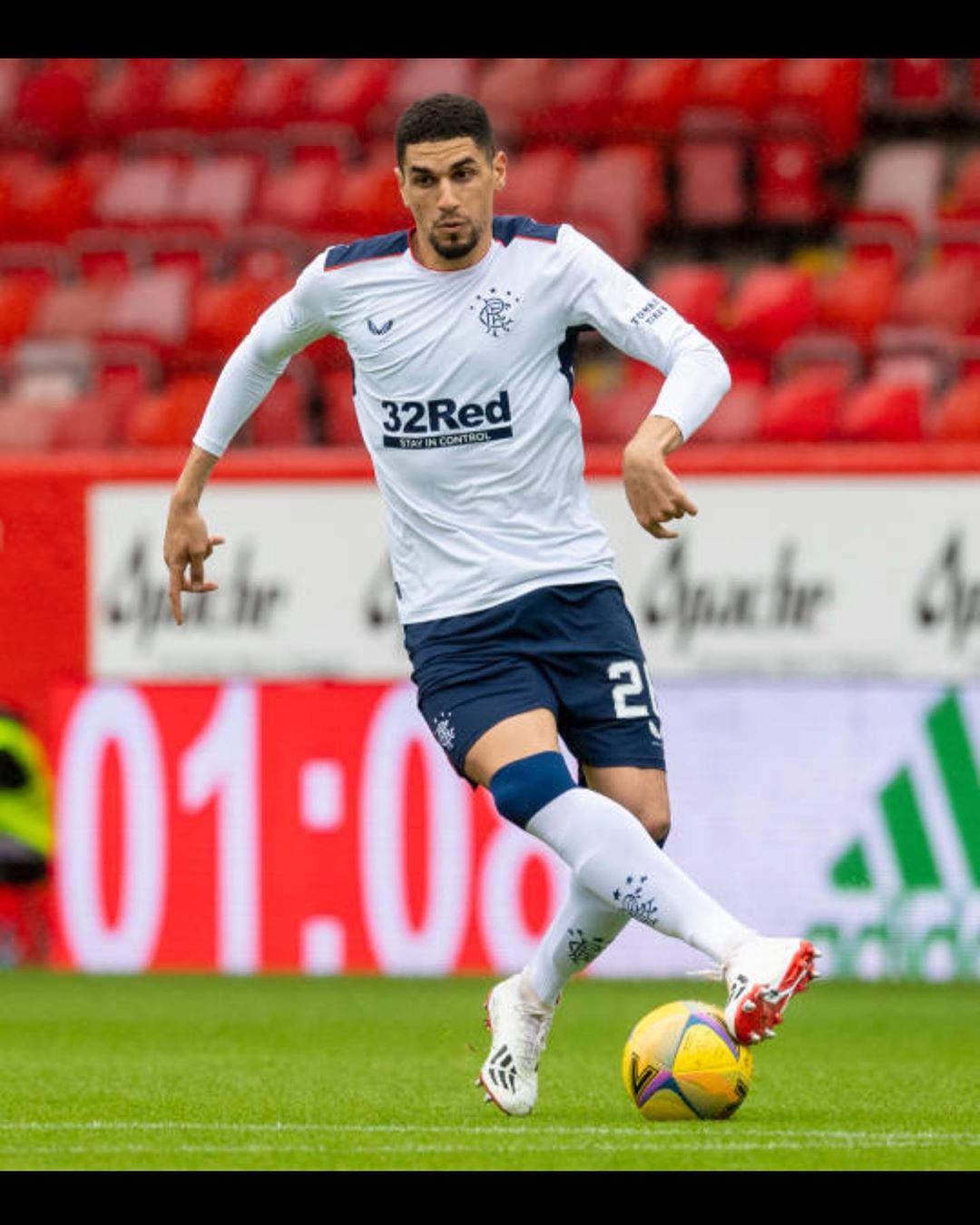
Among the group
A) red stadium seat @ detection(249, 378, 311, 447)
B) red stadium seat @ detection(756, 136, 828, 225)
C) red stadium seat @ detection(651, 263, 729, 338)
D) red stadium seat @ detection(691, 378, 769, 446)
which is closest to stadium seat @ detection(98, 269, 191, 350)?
red stadium seat @ detection(249, 378, 311, 447)

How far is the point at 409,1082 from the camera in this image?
25.8 ft

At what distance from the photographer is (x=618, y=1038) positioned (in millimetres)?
9430

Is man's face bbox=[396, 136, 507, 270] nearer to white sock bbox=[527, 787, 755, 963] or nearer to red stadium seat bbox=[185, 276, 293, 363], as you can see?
white sock bbox=[527, 787, 755, 963]

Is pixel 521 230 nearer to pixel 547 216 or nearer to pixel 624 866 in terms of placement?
pixel 624 866

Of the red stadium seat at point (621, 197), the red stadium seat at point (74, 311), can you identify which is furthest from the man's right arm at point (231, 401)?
the red stadium seat at point (74, 311)

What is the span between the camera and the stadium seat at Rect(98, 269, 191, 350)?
15.4 metres

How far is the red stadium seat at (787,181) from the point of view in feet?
51.4

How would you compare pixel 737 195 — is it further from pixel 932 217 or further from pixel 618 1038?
pixel 618 1038

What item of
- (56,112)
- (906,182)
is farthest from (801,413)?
(56,112)

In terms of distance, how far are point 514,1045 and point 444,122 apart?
2123mm

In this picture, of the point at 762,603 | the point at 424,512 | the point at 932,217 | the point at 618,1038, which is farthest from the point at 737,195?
the point at 424,512

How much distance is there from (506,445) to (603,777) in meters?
0.80

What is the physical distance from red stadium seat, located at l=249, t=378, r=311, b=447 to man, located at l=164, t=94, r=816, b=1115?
6.78m
